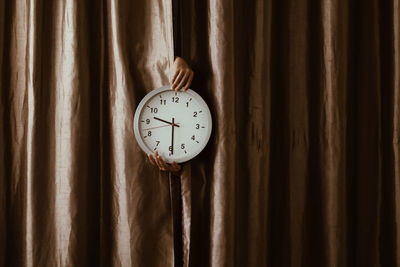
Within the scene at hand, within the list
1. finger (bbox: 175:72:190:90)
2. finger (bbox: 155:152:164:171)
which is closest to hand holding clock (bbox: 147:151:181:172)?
finger (bbox: 155:152:164:171)

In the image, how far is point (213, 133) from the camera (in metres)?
1.05

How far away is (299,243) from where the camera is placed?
109 cm

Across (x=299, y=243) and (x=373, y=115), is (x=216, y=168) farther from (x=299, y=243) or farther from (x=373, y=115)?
(x=373, y=115)

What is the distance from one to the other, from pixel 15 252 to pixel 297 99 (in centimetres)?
90

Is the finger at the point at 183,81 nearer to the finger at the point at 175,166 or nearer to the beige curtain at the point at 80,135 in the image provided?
the beige curtain at the point at 80,135

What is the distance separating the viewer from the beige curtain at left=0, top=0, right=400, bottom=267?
107 cm

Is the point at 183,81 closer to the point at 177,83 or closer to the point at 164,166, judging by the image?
the point at 177,83

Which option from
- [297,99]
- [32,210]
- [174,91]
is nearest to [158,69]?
[174,91]

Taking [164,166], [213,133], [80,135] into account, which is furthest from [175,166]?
[80,135]

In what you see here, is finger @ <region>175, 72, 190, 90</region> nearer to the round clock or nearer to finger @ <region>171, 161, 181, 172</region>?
the round clock

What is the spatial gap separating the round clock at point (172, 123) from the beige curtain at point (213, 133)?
5 centimetres

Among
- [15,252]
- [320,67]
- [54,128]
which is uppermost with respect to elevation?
[320,67]

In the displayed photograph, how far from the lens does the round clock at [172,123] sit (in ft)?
3.38

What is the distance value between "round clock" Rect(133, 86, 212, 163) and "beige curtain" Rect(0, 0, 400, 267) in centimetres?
5
